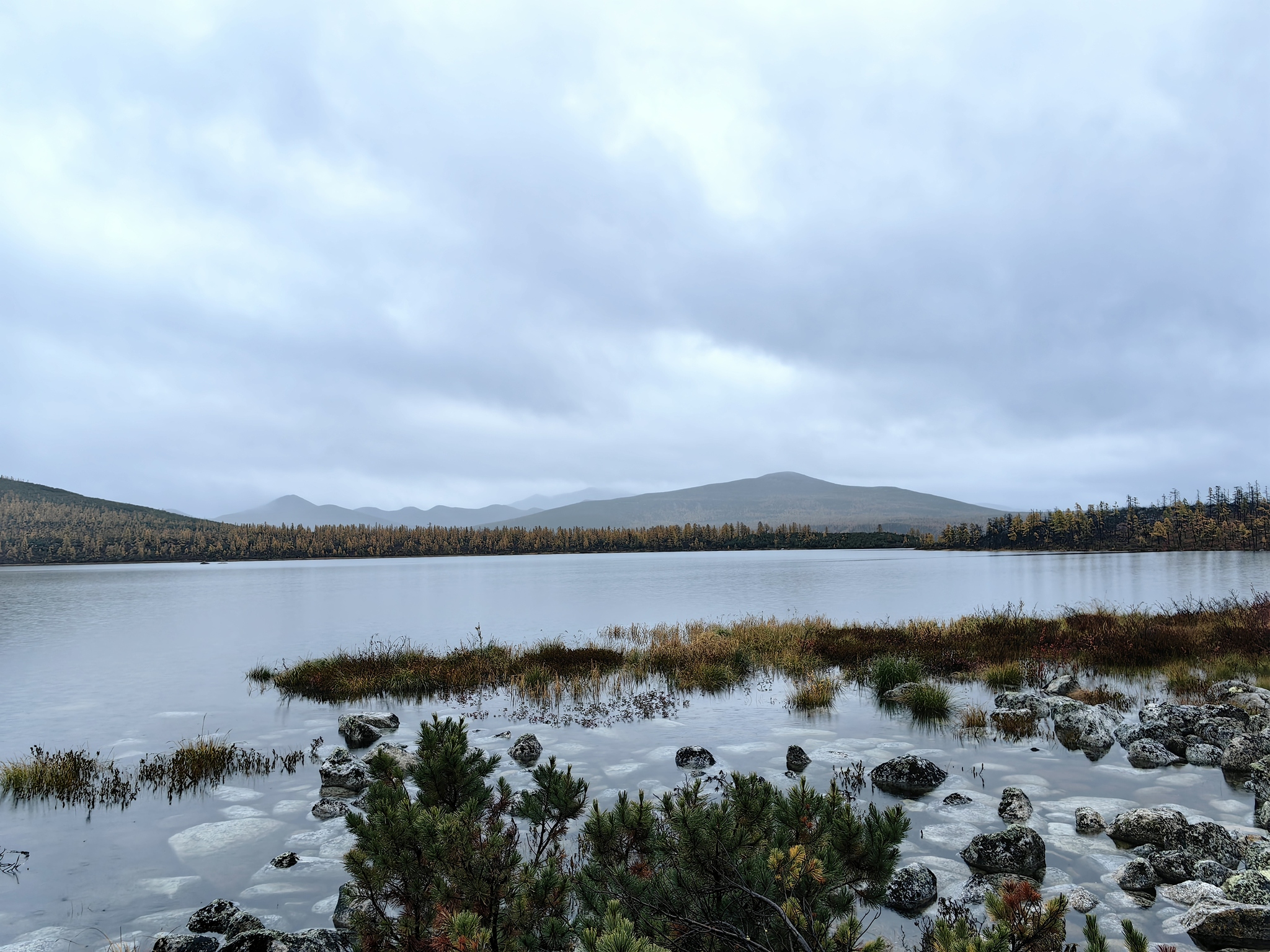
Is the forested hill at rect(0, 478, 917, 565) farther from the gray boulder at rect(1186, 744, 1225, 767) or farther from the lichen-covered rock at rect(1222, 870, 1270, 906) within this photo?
the lichen-covered rock at rect(1222, 870, 1270, 906)

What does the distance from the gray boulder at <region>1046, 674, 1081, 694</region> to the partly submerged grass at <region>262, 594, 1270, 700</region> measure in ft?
2.91

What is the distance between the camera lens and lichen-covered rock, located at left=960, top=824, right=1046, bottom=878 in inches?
269

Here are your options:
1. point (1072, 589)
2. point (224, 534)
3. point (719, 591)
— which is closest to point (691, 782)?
point (719, 591)

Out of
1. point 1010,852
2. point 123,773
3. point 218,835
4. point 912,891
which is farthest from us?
point 123,773

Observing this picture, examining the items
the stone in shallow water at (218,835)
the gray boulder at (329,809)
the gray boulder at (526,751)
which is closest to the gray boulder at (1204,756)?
the gray boulder at (526,751)

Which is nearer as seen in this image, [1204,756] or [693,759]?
[1204,756]

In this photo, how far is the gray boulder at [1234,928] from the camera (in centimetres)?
543

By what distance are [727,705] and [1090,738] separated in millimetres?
7304

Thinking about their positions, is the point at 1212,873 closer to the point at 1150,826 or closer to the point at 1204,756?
the point at 1150,826

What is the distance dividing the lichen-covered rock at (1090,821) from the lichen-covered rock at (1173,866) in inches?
41.2

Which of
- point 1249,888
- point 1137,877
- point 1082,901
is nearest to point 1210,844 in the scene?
point 1249,888

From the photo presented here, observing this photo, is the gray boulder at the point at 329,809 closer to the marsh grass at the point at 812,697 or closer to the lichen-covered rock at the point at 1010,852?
the lichen-covered rock at the point at 1010,852

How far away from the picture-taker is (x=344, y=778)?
10102mm

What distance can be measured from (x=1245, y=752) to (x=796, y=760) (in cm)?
696
